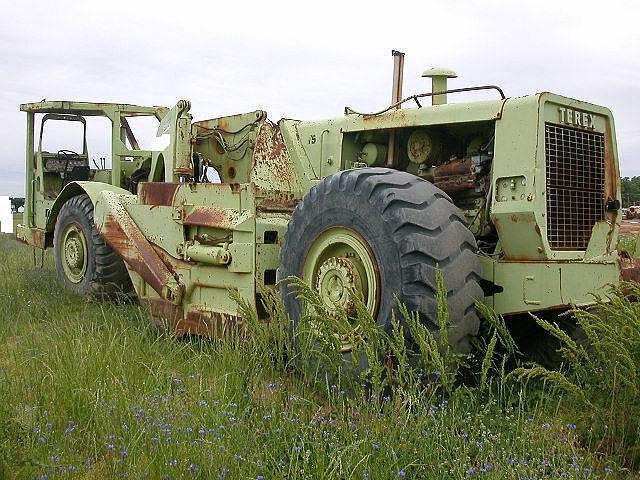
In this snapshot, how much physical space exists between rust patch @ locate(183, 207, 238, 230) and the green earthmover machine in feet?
0.05

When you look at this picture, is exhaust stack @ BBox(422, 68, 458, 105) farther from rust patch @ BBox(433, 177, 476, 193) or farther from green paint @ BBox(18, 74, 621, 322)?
rust patch @ BBox(433, 177, 476, 193)

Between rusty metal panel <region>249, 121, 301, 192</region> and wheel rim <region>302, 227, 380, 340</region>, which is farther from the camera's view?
rusty metal panel <region>249, 121, 301, 192</region>

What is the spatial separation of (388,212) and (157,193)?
9.10 ft

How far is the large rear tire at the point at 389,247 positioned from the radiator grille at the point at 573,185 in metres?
0.61

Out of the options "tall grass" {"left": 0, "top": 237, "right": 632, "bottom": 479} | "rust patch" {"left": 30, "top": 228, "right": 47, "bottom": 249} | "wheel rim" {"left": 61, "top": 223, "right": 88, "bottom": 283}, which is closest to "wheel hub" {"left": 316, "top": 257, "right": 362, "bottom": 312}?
"tall grass" {"left": 0, "top": 237, "right": 632, "bottom": 479}

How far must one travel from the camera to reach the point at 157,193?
617 centimetres

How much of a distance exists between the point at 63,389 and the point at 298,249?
1.66 metres

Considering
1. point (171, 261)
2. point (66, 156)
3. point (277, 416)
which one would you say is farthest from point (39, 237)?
point (277, 416)

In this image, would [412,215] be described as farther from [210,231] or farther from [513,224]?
[210,231]

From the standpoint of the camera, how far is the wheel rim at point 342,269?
165 inches

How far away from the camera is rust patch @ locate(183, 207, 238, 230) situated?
5.36 meters

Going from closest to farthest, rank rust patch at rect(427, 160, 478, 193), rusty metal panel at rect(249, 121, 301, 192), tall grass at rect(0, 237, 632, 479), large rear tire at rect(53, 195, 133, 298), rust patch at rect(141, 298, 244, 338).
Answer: tall grass at rect(0, 237, 632, 479), rust patch at rect(427, 160, 478, 193), rust patch at rect(141, 298, 244, 338), rusty metal panel at rect(249, 121, 301, 192), large rear tire at rect(53, 195, 133, 298)

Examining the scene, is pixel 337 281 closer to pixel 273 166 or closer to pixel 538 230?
pixel 538 230

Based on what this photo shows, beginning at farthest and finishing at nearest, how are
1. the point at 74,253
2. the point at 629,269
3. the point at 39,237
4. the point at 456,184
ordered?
the point at 39,237 → the point at 74,253 → the point at 456,184 → the point at 629,269
